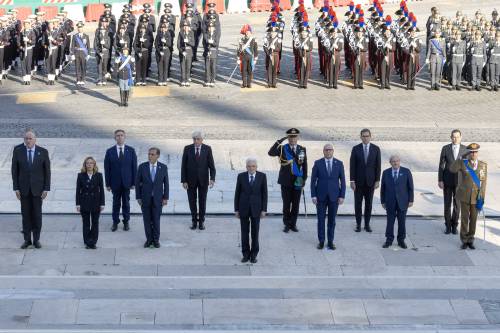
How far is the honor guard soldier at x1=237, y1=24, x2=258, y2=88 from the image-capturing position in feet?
94.9

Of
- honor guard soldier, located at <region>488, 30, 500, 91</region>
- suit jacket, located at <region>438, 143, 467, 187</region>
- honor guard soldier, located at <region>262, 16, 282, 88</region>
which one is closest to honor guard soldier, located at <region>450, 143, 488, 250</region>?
suit jacket, located at <region>438, 143, 467, 187</region>

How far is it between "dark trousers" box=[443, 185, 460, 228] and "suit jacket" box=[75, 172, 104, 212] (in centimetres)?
510

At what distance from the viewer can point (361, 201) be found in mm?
18438

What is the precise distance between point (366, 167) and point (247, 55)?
37.0 ft

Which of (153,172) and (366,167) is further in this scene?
(366,167)

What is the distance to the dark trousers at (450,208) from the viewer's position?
60.1ft

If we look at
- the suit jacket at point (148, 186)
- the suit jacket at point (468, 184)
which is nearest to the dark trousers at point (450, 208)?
the suit jacket at point (468, 184)

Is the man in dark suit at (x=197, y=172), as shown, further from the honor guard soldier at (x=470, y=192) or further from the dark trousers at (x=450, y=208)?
the honor guard soldier at (x=470, y=192)

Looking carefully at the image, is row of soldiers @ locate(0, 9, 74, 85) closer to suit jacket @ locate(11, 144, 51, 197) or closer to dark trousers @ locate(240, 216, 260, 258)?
suit jacket @ locate(11, 144, 51, 197)

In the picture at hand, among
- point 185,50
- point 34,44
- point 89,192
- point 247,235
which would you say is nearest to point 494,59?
point 185,50

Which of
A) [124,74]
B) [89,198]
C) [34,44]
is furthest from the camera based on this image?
[34,44]

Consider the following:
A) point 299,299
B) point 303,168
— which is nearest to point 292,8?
point 303,168

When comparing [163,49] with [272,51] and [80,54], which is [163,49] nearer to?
[80,54]

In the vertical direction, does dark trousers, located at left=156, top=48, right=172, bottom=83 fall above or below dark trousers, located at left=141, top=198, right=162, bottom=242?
above
